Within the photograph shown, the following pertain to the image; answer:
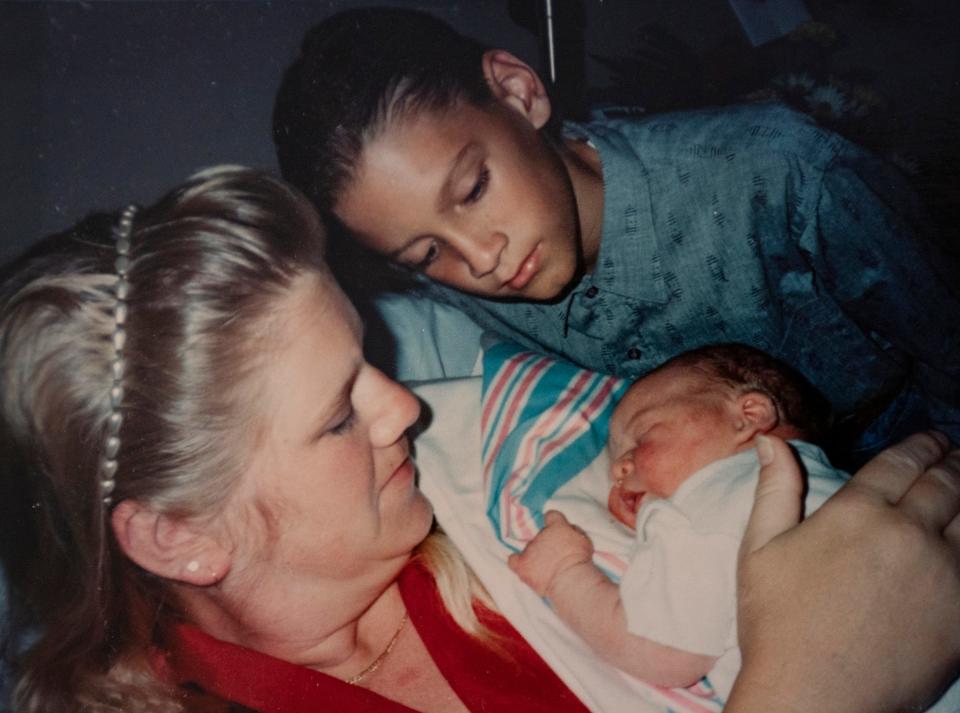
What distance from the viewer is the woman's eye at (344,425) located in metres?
0.49

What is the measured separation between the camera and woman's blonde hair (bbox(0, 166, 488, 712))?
415 mm

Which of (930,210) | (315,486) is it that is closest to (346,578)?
(315,486)

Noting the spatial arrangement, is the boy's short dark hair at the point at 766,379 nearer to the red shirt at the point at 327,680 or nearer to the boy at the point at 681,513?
the boy at the point at 681,513

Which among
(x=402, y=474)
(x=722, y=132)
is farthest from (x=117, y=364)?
(x=722, y=132)

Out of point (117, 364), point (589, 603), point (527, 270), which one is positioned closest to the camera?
point (117, 364)

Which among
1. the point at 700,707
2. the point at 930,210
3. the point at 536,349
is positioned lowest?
the point at 700,707

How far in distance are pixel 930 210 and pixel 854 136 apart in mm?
109

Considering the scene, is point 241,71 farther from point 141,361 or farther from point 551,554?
point 551,554

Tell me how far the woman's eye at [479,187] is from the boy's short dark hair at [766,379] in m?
0.24

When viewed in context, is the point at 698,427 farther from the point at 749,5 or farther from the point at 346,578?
the point at 749,5

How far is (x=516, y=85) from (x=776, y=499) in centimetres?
45

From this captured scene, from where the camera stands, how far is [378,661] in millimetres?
599

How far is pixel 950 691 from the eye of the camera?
465 mm

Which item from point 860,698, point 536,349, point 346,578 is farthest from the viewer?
point 536,349
